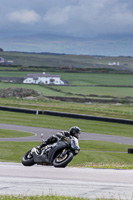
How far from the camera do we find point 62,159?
605 inches

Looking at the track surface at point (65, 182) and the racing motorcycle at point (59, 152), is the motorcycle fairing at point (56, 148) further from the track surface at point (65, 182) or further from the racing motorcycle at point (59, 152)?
the track surface at point (65, 182)

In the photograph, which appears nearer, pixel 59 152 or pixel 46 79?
pixel 59 152

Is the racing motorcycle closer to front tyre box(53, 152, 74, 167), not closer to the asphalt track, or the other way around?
front tyre box(53, 152, 74, 167)

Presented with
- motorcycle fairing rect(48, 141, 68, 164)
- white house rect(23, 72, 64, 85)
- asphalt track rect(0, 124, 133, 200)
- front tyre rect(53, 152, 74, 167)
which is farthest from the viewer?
white house rect(23, 72, 64, 85)

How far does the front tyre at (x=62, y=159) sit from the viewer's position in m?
15.1

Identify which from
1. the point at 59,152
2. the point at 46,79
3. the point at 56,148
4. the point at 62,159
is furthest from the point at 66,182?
the point at 46,79

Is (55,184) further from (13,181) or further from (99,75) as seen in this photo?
(99,75)

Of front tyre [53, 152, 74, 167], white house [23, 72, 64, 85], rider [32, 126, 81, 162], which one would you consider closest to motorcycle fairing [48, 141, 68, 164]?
front tyre [53, 152, 74, 167]

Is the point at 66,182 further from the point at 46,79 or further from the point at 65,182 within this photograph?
the point at 46,79

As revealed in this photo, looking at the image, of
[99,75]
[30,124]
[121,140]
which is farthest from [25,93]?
[99,75]

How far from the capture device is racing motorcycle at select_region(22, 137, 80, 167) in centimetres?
1523

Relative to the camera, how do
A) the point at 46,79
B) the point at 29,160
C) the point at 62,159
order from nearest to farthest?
the point at 62,159 < the point at 29,160 < the point at 46,79

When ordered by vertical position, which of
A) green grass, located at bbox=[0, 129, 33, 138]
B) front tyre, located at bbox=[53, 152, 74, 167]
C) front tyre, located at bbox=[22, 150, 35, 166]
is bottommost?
green grass, located at bbox=[0, 129, 33, 138]

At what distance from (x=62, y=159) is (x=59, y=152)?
324mm
